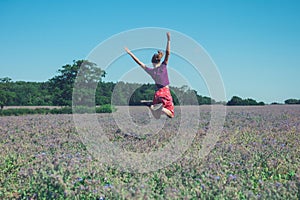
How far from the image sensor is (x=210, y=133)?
298 inches

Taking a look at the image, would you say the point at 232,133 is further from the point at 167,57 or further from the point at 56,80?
the point at 56,80

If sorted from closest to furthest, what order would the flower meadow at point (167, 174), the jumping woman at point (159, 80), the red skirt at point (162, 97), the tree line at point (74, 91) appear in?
the flower meadow at point (167, 174)
the jumping woman at point (159, 80)
the red skirt at point (162, 97)
the tree line at point (74, 91)

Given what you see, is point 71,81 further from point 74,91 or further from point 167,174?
point 167,174

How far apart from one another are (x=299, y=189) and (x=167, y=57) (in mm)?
3315

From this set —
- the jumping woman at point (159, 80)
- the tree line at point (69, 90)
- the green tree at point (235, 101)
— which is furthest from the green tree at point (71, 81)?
the jumping woman at point (159, 80)

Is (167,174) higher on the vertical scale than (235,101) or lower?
lower

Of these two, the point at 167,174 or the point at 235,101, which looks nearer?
the point at 167,174

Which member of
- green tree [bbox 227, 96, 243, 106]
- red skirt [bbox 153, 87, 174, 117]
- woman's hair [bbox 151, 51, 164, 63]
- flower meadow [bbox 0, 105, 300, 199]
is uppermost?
green tree [bbox 227, 96, 243, 106]

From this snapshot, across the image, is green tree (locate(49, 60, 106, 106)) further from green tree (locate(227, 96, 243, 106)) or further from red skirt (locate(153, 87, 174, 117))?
red skirt (locate(153, 87, 174, 117))

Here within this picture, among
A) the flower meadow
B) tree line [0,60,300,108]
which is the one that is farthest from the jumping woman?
tree line [0,60,300,108]

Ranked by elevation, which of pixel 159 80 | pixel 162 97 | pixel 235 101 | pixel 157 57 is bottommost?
pixel 162 97

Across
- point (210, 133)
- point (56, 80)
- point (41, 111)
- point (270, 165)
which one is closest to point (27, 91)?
point (56, 80)

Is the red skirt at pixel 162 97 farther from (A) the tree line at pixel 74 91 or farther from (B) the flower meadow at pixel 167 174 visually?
(A) the tree line at pixel 74 91

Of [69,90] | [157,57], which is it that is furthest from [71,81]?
[157,57]
